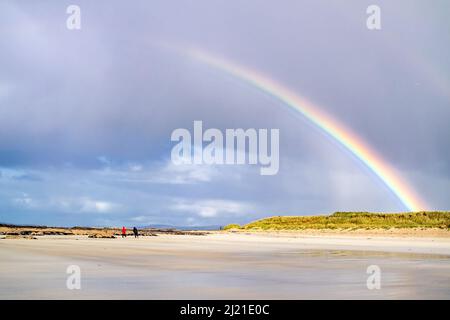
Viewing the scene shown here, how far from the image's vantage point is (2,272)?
21.5 metres

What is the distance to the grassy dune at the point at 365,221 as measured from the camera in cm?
9101

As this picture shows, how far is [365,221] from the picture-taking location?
104062 millimetres

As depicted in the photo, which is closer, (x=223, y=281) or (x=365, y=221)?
(x=223, y=281)

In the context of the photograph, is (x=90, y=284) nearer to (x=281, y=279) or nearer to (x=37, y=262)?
(x=281, y=279)

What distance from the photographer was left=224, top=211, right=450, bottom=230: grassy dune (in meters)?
91.0

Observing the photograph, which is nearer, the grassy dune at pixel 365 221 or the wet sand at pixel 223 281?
the wet sand at pixel 223 281

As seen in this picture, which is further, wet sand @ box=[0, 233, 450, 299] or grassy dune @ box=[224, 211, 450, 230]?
grassy dune @ box=[224, 211, 450, 230]

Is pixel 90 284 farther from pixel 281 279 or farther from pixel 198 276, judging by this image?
pixel 281 279

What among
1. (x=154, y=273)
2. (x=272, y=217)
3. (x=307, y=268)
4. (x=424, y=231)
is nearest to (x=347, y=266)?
(x=307, y=268)

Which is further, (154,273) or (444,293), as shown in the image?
(154,273)
